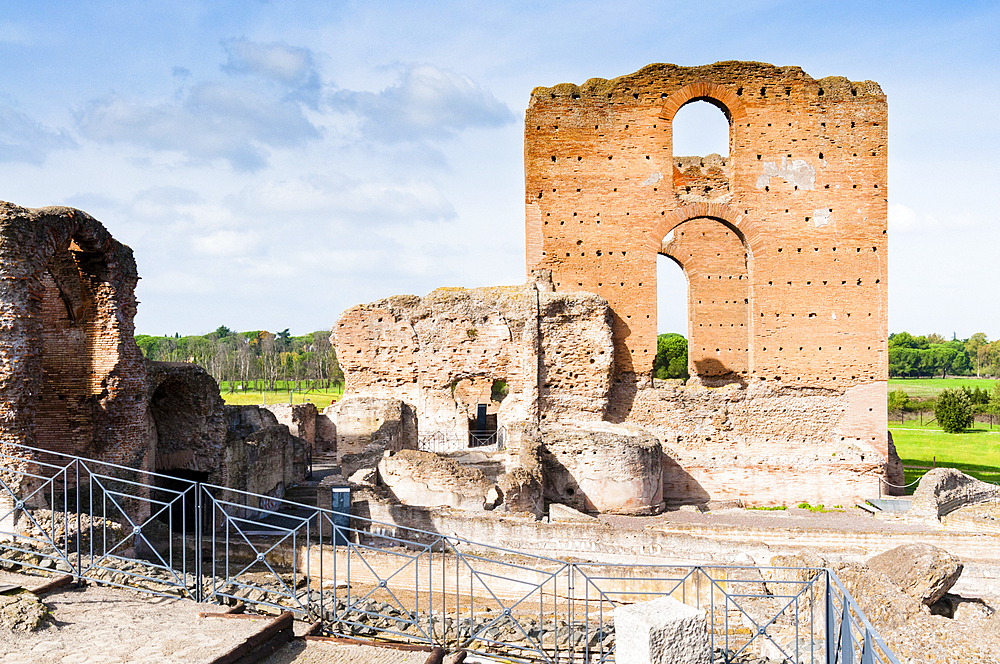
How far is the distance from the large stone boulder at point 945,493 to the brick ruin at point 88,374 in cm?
1186

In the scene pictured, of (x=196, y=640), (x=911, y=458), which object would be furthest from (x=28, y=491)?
(x=911, y=458)

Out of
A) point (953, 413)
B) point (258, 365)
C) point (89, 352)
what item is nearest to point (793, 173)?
point (89, 352)

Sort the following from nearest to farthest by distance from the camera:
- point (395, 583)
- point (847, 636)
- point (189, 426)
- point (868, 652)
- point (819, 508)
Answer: point (868, 652) < point (847, 636) < point (395, 583) < point (189, 426) < point (819, 508)

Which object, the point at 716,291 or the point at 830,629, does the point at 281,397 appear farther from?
the point at 830,629

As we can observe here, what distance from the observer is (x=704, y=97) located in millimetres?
17266

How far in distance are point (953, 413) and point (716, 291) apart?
1595cm

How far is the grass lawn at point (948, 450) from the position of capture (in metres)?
21.9

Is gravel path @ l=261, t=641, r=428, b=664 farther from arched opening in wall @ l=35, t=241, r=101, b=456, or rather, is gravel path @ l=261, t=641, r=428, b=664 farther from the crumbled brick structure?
the crumbled brick structure

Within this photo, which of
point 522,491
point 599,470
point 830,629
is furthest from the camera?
point 599,470

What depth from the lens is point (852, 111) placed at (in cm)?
1698

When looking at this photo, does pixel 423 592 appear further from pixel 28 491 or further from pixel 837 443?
pixel 837 443

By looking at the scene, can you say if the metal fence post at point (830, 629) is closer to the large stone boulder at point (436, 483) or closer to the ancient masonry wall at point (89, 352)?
the large stone boulder at point (436, 483)

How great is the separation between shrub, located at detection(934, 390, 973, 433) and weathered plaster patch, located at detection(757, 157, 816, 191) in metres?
20.1

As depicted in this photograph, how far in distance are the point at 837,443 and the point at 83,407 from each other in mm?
14919
